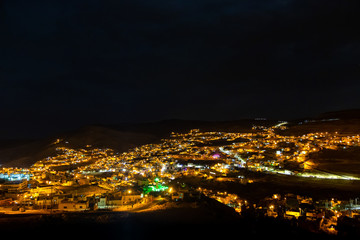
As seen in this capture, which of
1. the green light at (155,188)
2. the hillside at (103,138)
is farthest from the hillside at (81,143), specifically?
the green light at (155,188)

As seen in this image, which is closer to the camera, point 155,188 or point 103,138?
point 155,188

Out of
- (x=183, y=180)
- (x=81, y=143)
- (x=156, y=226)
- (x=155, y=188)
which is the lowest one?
(x=81, y=143)

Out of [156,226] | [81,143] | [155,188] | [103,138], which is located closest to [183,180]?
[155,188]

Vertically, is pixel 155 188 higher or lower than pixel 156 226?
lower

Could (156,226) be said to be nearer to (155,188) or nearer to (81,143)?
(155,188)

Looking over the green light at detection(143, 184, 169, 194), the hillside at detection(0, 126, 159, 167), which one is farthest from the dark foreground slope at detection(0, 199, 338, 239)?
the hillside at detection(0, 126, 159, 167)

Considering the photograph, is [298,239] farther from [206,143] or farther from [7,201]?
[206,143]

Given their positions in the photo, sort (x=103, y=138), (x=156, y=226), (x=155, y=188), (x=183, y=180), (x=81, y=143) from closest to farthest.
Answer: (x=156, y=226), (x=155, y=188), (x=183, y=180), (x=81, y=143), (x=103, y=138)

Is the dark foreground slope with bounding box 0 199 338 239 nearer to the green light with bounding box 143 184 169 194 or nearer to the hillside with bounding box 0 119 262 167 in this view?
the green light with bounding box 143 184 169 194

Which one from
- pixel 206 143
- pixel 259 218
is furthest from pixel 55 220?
pixel 206 143

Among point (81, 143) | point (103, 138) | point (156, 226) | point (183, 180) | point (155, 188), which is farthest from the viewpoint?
point (103, 138)
